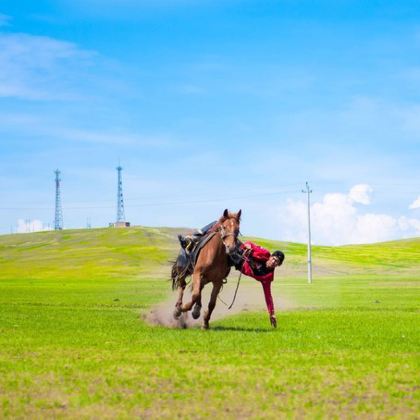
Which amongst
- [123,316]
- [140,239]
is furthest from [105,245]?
[123,316]

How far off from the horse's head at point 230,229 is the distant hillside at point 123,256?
68880mm

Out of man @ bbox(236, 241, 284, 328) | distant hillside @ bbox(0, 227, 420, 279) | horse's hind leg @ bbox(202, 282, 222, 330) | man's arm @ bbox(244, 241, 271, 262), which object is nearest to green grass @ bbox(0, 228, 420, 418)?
horse's hind leg @ bbox(202, 282, 222, 330)

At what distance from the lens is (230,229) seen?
18.5m

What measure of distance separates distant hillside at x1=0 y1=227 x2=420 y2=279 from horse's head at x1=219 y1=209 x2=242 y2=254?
6888 cm

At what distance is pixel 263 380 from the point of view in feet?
37.4

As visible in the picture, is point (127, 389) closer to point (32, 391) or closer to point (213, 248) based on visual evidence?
point (32, 391)

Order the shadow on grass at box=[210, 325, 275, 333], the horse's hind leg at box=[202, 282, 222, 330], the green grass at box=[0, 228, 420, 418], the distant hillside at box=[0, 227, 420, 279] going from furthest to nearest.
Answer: the distant hillside at box=[0, 227, 420, 279], the horse's hind leg at box=[202, 282, 222, 330], the shadow on grass at box=[210, 325, 275, 333], the green grass at box=[0, 228, 420, 418]

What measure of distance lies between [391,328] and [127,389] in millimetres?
11701

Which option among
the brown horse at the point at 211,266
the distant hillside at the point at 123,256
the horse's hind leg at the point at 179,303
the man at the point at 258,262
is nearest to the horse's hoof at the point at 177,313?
the horse's hind leg at the point at 179,303

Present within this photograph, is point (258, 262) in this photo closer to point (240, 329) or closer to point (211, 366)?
point (240, 329)

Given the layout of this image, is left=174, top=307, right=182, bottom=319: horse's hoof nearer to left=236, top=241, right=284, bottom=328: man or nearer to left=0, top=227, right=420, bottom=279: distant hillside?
left=236, top=241, right=284, bottom=328: man

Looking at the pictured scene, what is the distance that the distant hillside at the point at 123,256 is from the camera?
329 feet

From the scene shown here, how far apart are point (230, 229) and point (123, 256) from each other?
100844mm

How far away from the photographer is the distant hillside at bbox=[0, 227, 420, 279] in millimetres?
100375
